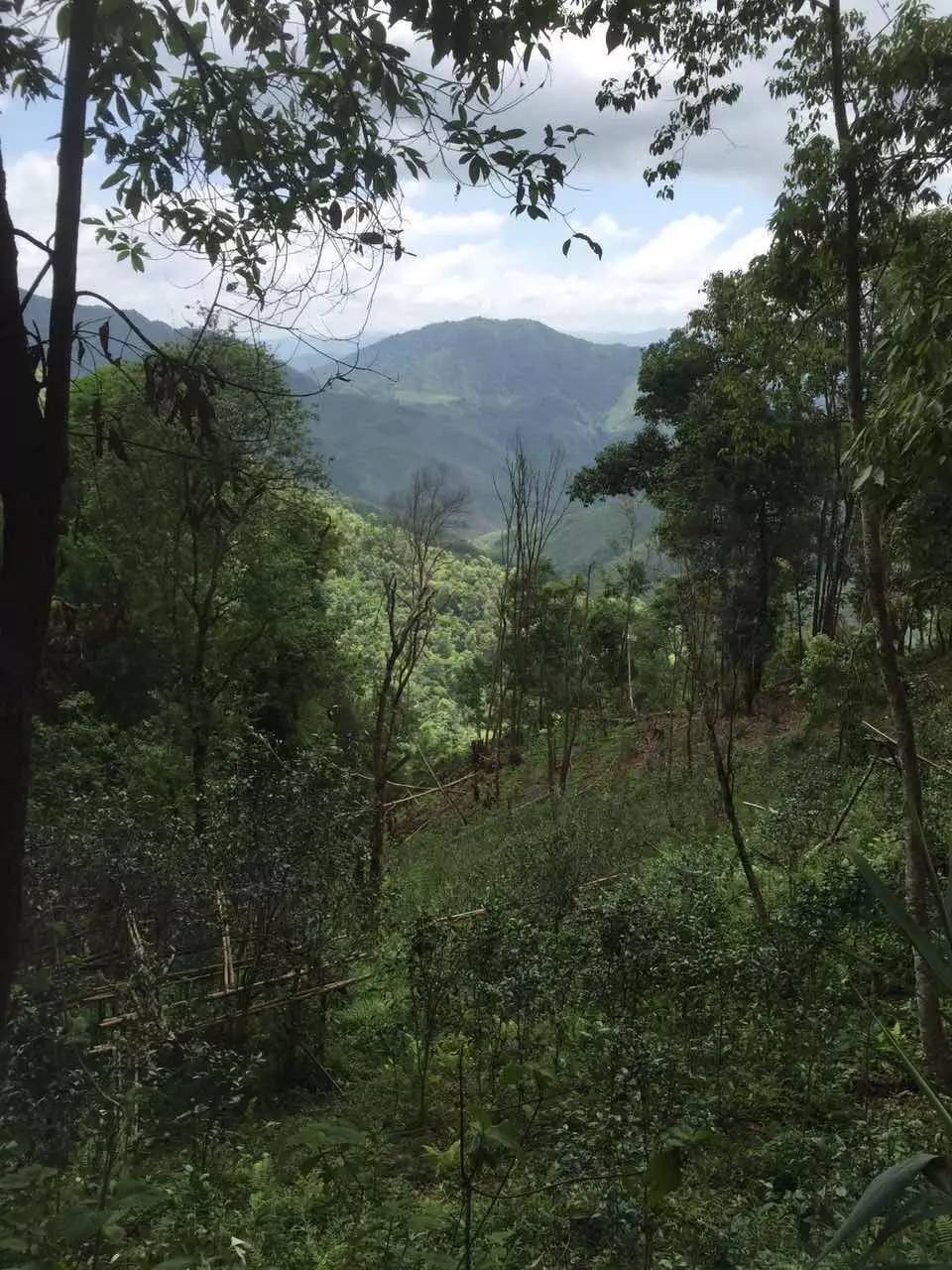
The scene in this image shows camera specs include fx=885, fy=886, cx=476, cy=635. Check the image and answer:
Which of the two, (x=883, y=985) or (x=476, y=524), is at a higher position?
(x=476, y=524)

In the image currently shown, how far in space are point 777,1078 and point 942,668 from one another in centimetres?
Answer: 998

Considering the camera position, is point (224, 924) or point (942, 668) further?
point (942, 668)

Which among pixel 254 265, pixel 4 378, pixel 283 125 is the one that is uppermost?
pixel 283 125

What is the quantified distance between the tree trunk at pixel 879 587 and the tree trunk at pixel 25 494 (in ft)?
10.1

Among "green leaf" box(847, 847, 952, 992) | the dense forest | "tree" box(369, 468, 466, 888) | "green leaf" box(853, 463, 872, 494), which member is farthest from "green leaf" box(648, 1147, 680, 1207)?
"tree" box(369, 468, 466, 888)

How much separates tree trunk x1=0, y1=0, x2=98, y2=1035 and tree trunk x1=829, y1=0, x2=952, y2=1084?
10.1ft

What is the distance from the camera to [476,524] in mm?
174500

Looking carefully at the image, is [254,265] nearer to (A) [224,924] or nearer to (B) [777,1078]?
(A) [224,924]

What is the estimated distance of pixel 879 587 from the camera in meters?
3.81

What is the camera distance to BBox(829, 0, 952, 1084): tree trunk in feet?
12.4

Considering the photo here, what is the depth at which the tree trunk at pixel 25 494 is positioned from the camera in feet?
A: 5.19

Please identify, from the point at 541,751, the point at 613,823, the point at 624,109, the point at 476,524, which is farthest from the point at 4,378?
the point at 476,524

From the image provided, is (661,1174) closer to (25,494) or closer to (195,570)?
(25,494)

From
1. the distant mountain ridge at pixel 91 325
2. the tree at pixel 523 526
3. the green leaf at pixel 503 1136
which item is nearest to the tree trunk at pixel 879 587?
the green leaf at pixel 503 1136
